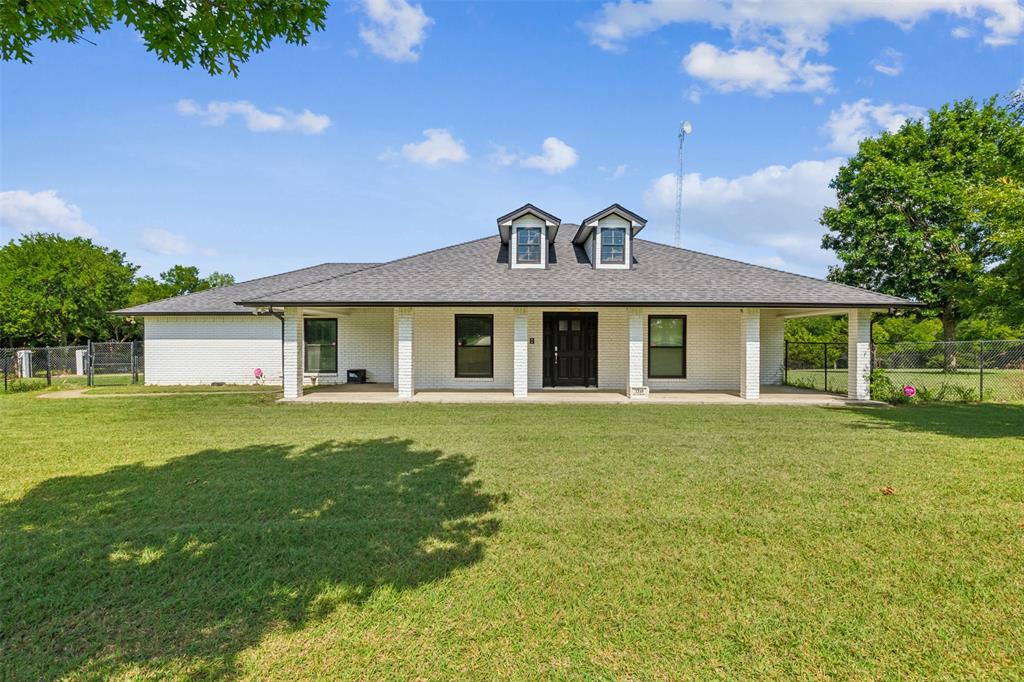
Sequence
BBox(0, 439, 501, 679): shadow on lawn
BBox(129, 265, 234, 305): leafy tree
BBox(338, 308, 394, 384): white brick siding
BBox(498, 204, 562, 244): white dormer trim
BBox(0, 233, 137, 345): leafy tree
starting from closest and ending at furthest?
BBox(0, 439, 501, 679): shadow on lawn < BBox(498, 204, 562, 244): white dormer trim < BBox(338, 308, 394, 384): white brick siding < BBox(0, 233, 137, 345): leafy tree < BBox(129, 265, 234, 305): leafy tree

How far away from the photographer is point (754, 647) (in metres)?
2.84

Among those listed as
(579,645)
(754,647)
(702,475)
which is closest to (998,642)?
(754,647)

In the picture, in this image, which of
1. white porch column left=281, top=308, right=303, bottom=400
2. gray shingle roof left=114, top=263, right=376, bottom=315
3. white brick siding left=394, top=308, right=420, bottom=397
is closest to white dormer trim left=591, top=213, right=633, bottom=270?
white brick siding left=394, top=308, right=420, bottom=397

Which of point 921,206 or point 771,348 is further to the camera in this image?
point 921,206

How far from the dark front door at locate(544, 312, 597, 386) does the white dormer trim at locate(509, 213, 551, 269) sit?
2.09m

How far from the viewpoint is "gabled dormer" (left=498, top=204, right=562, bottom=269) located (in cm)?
1530

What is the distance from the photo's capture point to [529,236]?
51.4ft

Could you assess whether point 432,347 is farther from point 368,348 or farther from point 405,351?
point 368,348

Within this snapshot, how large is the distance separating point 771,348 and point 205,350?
21.2 metres

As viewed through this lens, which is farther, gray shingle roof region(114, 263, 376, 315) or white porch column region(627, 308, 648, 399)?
gray shingle roof region(114, 263, 376, 315)

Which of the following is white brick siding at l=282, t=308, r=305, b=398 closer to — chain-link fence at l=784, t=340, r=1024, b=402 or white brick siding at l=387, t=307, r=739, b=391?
white brick siding at l=387, t=307, r=739, b=391

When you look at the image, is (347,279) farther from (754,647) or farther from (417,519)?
(754,647)

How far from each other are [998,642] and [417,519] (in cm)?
439

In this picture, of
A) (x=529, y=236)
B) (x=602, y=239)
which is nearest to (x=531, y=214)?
(x=529, y=236)
